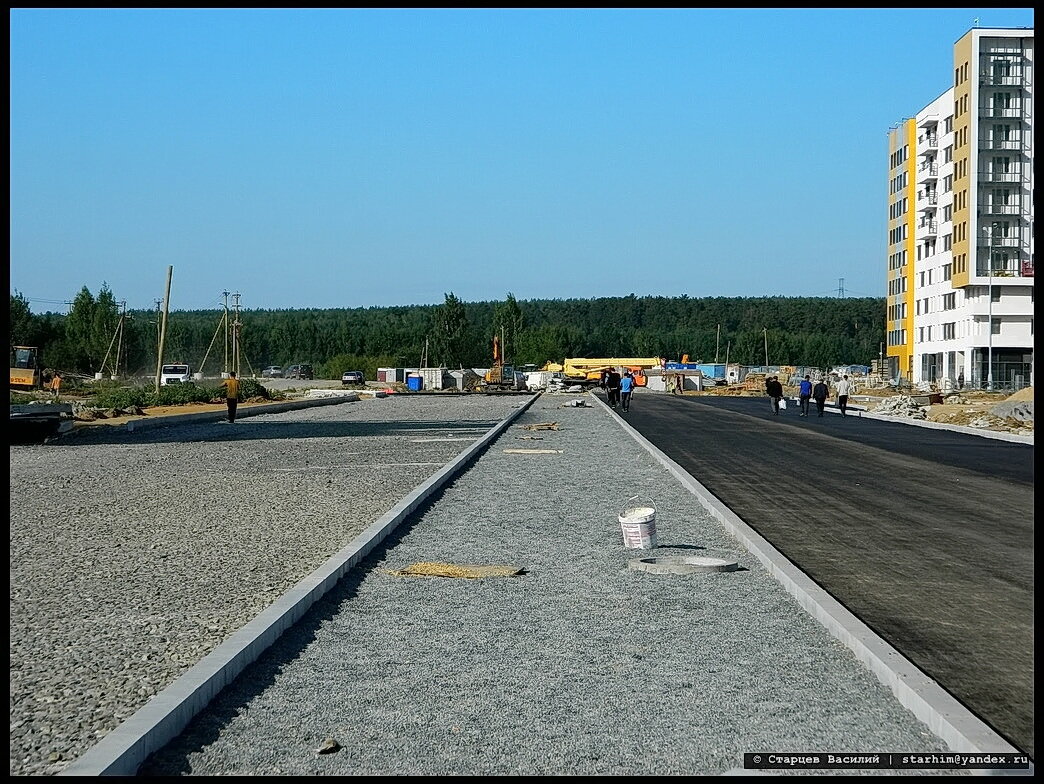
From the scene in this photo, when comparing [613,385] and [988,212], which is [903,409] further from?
[988,212]

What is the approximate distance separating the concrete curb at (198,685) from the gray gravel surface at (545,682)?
0.08 m

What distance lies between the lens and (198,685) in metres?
5.73

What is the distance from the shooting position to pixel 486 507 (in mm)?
14227

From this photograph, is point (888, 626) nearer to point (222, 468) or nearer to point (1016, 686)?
point (1016, 686)

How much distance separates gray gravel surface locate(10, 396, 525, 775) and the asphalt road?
4189 millimetres

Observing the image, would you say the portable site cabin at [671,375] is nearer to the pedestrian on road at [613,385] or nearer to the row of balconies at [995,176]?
the row of balconies at [995,176]

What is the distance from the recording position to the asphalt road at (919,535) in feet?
22.1

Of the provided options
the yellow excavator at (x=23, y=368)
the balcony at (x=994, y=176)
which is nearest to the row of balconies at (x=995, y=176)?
the balcony at (x=994, y=176)

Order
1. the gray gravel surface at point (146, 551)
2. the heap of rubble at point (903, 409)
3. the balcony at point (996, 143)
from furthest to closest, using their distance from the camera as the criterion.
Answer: the balcony at point (996, 143)
the heap of rubble at point (903, 409)
the gray gravel surface at point (146, 551)

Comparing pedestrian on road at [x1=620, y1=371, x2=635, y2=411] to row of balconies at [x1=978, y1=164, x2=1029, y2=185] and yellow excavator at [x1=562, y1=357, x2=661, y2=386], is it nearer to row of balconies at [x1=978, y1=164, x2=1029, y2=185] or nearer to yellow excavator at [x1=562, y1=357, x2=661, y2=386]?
row of balconies at [x1=978, y1=164, x2=1029, y2=185]

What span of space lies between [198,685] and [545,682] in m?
1.75

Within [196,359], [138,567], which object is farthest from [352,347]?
[138,567]

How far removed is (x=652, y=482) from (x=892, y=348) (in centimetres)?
9299

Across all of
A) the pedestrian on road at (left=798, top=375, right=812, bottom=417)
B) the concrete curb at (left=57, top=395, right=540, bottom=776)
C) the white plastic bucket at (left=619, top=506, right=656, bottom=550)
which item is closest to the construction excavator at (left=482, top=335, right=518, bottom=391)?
the pedestrian on road at (left=798, top=375, right=812, bottom=417)
